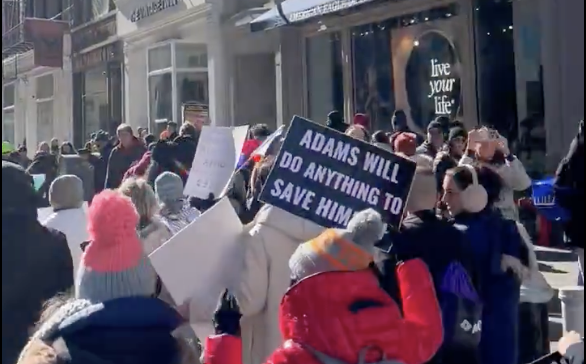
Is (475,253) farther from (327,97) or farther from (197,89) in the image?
(197,89)

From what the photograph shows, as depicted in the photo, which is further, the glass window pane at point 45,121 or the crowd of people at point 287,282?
the glass window pane at point 45,121

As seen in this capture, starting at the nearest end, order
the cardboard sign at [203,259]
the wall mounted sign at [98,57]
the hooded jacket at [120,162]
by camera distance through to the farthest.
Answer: the cardboard sign at [203,259] → the hooded jacket at [120,162] → the wall mounted sign at [98,57]

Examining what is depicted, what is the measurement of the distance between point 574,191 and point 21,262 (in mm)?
2483

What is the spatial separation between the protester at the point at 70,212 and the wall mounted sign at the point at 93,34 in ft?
62.8

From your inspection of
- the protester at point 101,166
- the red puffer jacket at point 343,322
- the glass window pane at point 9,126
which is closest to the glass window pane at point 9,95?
the glass window pane at point 9,126

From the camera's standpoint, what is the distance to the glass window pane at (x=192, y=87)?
19719 mm

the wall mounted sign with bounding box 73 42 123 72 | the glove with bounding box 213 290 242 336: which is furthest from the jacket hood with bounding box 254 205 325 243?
the wall mounted sign with bounding box 73 42 123 72

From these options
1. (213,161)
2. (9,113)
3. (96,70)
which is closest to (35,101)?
(9,113)

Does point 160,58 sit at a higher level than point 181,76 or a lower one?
higher

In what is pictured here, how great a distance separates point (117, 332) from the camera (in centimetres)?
265

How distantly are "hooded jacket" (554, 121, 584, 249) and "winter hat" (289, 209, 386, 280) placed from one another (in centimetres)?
133

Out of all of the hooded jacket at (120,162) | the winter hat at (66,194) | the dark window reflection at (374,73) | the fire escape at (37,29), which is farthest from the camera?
the fire escape at (37,29)

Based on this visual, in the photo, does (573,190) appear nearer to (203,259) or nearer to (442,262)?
(442,262)

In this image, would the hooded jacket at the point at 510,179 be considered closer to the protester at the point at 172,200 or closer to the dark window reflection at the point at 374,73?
the protester at the point at 172,200
